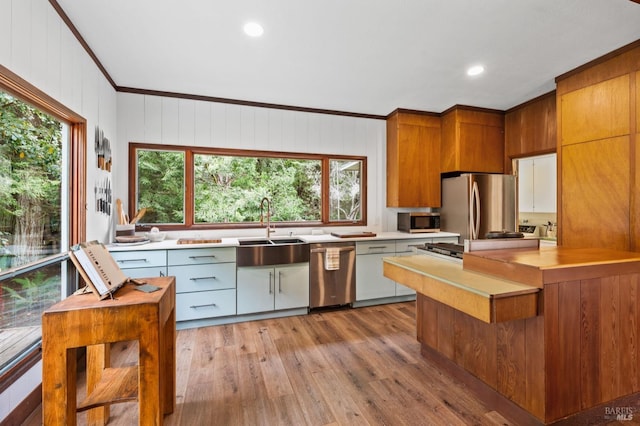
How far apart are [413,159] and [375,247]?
1.45m

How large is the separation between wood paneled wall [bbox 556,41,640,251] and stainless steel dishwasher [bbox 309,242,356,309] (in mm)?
2282

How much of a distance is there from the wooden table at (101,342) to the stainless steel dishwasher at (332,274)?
6.64 feet

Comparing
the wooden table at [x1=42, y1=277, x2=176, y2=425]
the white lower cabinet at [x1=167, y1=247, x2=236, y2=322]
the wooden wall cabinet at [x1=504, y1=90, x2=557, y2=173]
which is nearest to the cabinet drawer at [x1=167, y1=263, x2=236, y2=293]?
the white lower cabinet at [x1=167, y1=247, x2=236, y2=322]

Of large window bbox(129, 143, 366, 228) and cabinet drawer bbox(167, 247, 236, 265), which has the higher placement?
large window bbox(129, 143, 366, 228)

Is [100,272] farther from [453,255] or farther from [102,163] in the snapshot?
[453,255]

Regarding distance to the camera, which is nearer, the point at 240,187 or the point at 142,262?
the point at 142,262

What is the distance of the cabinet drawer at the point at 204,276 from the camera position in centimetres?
291

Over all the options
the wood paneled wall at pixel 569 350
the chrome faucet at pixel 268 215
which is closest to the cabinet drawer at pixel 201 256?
the chrome faucet at pixel 268 215

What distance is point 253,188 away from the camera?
3.87 m

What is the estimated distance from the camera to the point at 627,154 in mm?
2512

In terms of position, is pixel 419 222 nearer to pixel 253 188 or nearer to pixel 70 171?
pixel 253 188

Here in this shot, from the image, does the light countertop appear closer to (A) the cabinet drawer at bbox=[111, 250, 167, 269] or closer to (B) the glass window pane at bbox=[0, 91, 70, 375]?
(A) the cabinet drawer at bbox=[111, 250, 167, 269]

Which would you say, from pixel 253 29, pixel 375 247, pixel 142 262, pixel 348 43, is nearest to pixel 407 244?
pixel 375 247

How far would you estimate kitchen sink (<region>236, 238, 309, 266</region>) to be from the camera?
3.08 metres
